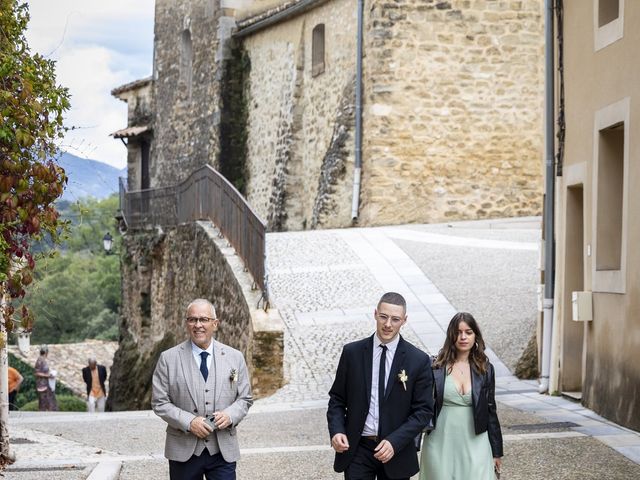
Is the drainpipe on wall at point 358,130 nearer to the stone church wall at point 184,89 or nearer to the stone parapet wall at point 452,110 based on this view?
the stone parapet wall at point 452,110

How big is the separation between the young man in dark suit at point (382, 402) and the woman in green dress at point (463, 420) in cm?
33

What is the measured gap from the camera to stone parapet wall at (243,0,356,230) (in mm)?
25469

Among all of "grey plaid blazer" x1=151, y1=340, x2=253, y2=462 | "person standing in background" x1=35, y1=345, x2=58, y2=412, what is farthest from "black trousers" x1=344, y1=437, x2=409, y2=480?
"person standing in background" x1=35, y1=345, x2=58, y2=412

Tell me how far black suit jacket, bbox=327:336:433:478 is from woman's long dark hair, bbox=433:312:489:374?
0.37 meters

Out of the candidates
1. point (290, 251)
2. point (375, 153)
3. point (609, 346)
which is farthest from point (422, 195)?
point (609, 346)

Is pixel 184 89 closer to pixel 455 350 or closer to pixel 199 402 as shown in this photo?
pixel 455 350

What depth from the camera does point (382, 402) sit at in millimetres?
5750

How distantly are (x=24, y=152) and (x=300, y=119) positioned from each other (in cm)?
2090

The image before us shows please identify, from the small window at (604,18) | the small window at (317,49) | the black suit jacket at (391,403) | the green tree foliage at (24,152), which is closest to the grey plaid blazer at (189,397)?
the black suit jacket at (391,403)

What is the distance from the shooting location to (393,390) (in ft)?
18.9

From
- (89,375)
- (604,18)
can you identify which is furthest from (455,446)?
(89,375)

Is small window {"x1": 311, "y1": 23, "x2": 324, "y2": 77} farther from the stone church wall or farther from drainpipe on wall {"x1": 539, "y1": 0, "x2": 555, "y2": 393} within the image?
drainpipe on wall {"x1": 539, "y1": 0, "x2": 555, "y2": 393}

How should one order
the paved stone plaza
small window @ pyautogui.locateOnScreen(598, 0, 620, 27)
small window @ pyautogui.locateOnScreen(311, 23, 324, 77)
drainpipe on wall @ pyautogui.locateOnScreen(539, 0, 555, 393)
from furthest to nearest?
small window @ pyautogui.locateOnScreen(311, 23, 324, 77) < drainpipe on wall @ pyautogui.locateOnScreen(539, 0, 555, 393) < small window @ pyautogui.locateOnScreen(598, 0, 620, 27) < the paved stone plaza

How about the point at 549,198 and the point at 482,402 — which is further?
the point at 549,198
